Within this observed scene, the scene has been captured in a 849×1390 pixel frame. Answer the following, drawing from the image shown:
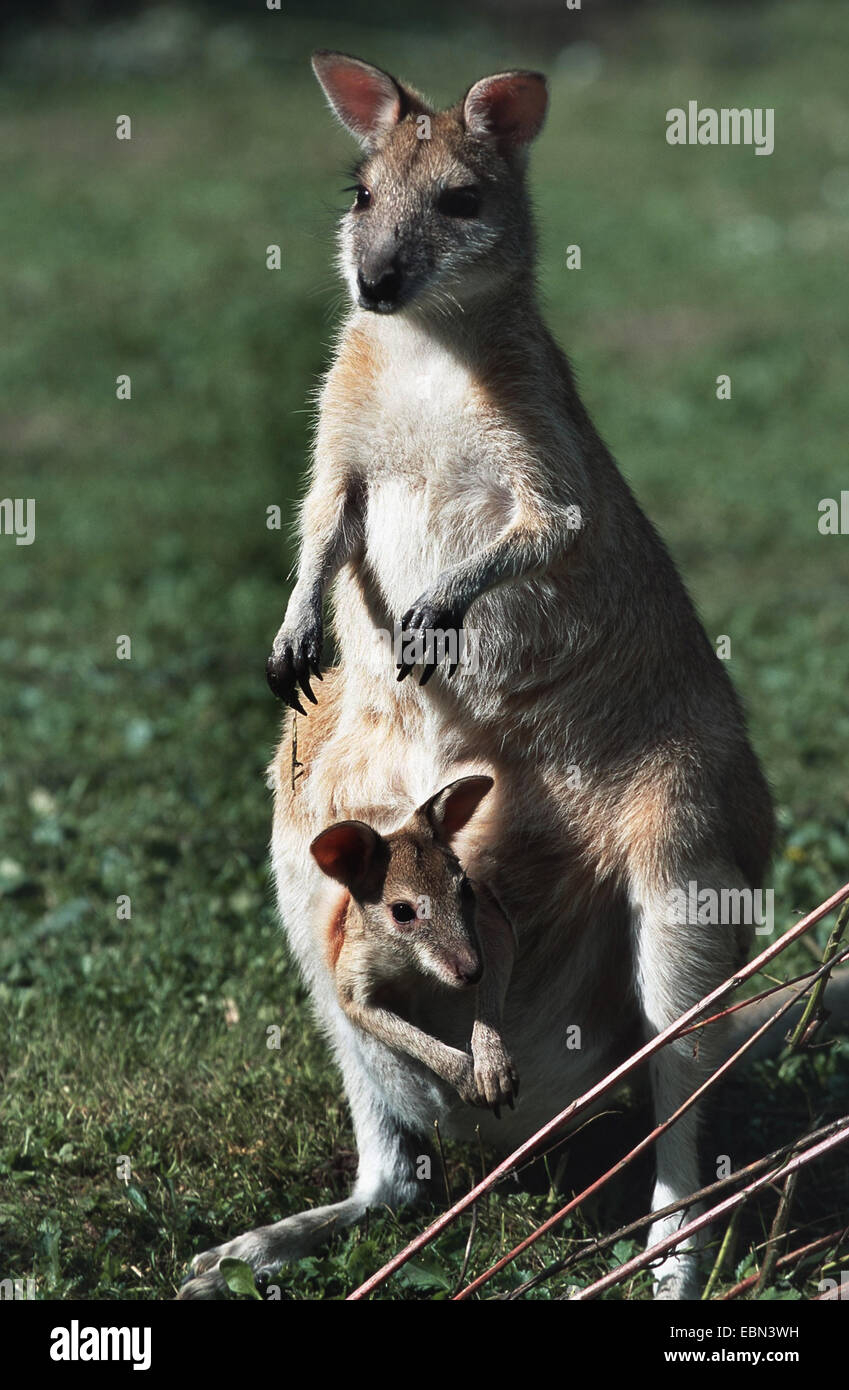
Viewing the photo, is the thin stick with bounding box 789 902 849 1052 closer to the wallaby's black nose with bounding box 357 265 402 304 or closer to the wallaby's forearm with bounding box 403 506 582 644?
the wallaby's forearm with bounding box 403 506 582 644

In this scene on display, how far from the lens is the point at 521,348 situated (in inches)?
147

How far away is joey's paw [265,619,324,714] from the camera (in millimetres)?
3609

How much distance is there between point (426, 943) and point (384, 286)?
141cm

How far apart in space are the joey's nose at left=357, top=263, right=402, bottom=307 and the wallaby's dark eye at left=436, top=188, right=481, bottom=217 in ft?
0.79

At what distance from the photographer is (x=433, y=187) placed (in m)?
3.58

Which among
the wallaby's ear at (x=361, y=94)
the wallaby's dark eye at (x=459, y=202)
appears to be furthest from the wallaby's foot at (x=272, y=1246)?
the wallaby's ear at (x=361, y=94)

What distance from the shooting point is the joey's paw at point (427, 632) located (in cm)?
339

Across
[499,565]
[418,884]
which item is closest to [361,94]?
[499,565]

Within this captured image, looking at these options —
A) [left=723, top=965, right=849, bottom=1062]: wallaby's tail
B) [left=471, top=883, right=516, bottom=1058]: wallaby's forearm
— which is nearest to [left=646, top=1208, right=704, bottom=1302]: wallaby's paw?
[left=471, top=883, right=516, bottom=1058]: wallaby's forearm

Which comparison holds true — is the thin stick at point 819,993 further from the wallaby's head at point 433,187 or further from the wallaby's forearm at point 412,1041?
the wallaby's head at point 433,187

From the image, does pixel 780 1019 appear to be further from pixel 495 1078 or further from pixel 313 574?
pixel 313 574

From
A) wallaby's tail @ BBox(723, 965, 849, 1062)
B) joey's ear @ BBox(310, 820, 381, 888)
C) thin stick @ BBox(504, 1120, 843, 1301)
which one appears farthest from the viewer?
wallaby's tail @ BBox(723, 965, 849, 1062)

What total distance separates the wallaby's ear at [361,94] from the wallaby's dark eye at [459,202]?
0.31 m

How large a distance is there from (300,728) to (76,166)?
14109mm
